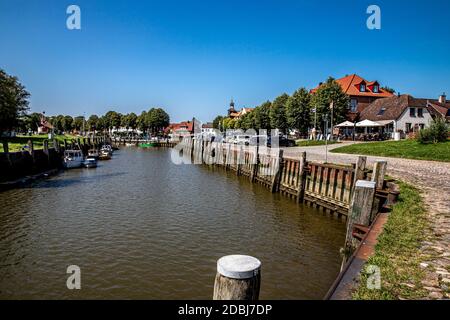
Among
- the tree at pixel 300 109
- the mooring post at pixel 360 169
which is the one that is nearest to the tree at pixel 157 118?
the tree at pixel 300 109

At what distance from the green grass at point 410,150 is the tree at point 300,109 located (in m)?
23.4

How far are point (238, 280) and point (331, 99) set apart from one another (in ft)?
175

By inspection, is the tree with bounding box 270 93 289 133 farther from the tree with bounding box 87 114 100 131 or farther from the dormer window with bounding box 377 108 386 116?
the tree with bounding box 87 114 100 131

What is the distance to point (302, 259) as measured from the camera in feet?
39.0

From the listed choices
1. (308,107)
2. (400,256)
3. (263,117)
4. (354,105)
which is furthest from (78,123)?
(400,256)

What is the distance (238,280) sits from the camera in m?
4.29

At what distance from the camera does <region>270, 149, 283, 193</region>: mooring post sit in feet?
78.4

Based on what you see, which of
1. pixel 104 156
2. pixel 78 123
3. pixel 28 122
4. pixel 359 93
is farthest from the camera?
pixel 78 123

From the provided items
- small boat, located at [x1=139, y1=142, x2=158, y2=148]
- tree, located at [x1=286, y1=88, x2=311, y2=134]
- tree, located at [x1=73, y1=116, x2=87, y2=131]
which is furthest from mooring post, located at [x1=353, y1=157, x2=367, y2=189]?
tree, located at [x1=73, y1=116, x2=87, y2=131]

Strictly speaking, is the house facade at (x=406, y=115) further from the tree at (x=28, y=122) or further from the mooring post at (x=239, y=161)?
the tree at (x=28, y=122)

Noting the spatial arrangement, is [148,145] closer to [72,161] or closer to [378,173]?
[72,161]

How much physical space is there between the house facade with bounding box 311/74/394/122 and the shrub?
110ft
